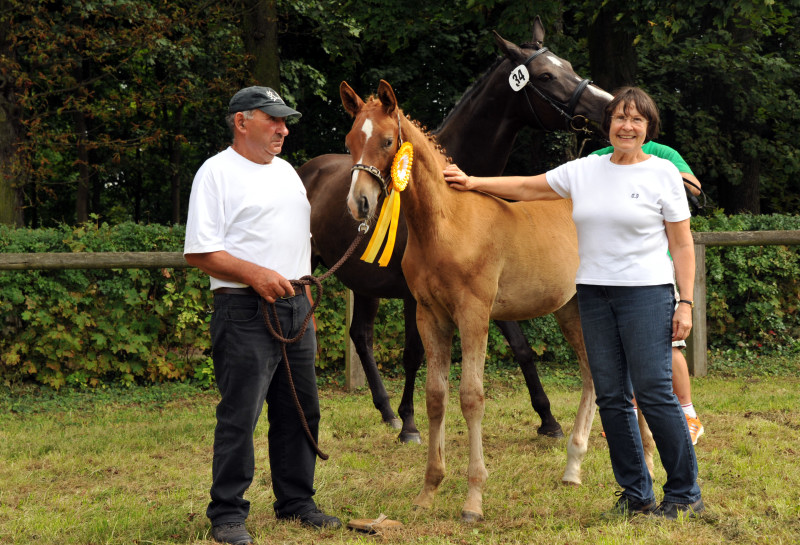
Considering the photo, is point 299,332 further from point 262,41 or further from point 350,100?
point 262,41

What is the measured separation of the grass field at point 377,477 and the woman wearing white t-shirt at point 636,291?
328mm

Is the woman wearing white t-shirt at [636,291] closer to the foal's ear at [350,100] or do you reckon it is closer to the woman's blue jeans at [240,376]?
the foal's ear at [350,100]

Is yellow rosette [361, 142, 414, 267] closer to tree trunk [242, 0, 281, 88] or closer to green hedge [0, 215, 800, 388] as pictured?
green hedge [0, 215, 800, 388]

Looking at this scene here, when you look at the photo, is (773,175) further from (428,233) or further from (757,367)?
(428,233)

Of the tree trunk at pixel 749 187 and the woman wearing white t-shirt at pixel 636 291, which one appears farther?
the tree trunk at pixel 749 187

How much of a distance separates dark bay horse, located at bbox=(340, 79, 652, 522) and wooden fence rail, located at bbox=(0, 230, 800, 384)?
3733 mm

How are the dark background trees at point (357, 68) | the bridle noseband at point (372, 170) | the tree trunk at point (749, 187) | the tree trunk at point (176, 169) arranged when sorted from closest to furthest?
the bridle noseband at point (372, 170)
the dark background trees at point (357, 68)
the tree trunk at point (749, 187)
the tree trunk at point (176, 169)

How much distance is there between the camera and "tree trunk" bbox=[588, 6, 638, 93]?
10.9 m

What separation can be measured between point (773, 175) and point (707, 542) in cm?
1551

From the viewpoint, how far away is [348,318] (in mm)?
7727

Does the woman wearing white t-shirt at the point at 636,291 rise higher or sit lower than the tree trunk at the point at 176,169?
lower

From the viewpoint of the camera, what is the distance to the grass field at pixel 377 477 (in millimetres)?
3568

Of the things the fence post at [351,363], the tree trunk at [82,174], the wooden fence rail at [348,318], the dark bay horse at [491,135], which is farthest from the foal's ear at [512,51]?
the tree trunk at [82,174]

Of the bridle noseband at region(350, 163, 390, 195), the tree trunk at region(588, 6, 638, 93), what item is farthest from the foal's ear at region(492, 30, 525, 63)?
the tree trunk at region(588, 6, 638, 93)
